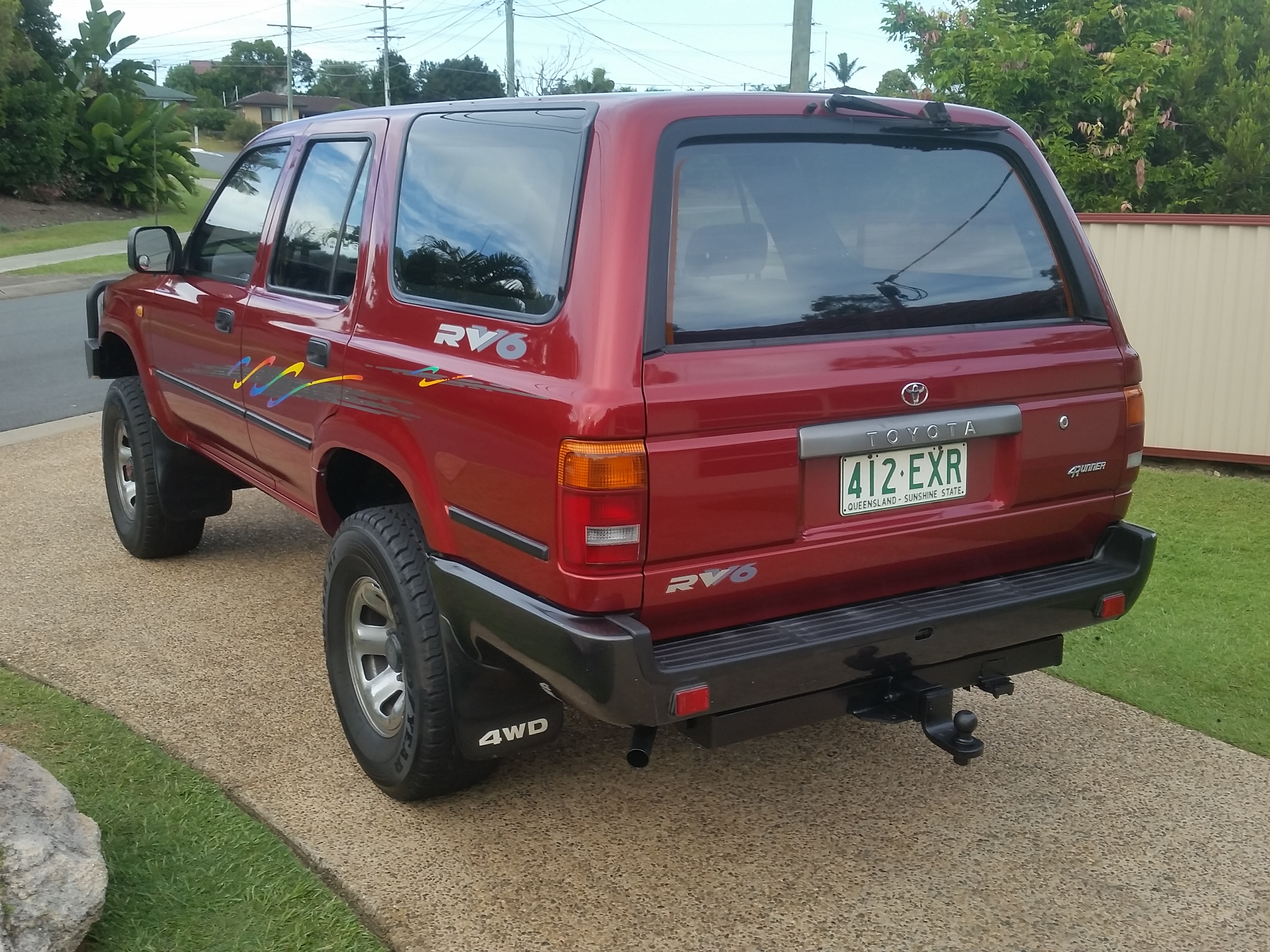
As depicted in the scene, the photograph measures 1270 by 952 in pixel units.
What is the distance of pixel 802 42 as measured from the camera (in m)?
9.73

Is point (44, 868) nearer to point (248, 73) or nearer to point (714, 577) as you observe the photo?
point (714, 577)

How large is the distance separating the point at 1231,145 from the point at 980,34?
3039mm

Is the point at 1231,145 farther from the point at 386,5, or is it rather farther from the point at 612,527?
the point at 386,5

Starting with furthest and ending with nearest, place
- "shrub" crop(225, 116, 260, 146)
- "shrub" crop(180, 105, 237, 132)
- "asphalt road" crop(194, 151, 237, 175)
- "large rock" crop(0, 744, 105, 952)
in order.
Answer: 1. "shrub" crop(180, 105, 237, 132)
2. "shrub" crop(225, 116, 260, 146)
3. "asphalt road" crop(194, 151, 237, 175)
4. "large rock" crop(0, 744, 105, 952)

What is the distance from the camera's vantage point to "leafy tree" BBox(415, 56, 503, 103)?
2601 inches

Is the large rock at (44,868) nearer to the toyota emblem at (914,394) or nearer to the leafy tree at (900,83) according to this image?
the toyota emblem at (914,394)

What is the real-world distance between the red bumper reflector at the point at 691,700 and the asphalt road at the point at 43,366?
26.2ft

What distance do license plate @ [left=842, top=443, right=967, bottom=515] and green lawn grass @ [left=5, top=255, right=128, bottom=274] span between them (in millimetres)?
18432

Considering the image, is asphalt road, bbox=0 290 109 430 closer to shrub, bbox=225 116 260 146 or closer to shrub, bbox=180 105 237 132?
shrub, bbox=225 116 260 146

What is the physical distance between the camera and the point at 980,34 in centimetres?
1150

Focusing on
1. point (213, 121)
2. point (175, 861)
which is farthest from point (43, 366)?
point (213, 121)

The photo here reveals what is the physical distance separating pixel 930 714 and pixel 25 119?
27.7 meters

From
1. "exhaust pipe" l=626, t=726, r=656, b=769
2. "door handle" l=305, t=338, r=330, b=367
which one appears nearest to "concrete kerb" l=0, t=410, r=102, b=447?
"door handle" l=305, t=338, r=330, b=367

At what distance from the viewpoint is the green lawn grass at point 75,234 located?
2297cm
